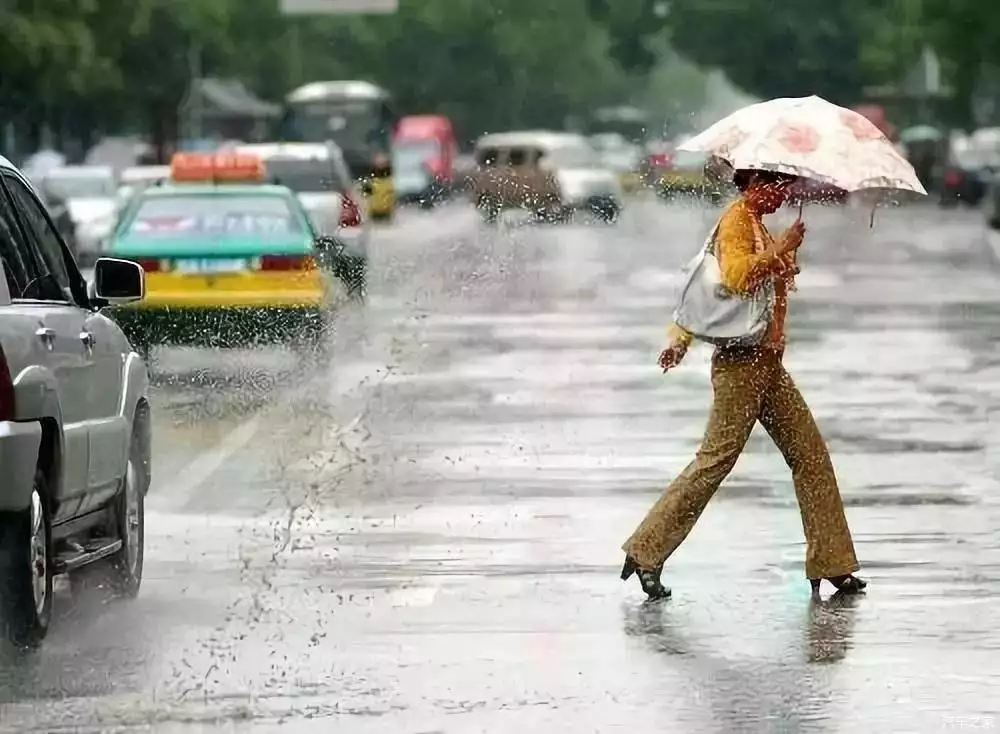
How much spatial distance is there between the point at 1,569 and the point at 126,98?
2623 inches

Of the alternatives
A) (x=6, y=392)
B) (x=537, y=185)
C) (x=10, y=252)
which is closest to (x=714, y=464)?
(x=10, y=252)

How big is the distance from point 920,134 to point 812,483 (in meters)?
82.6

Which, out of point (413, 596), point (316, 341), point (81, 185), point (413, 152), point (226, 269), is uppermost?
point (413, 596)

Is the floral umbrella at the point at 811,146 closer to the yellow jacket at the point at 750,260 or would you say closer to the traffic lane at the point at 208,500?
the yellow jacket at the point at 750,260

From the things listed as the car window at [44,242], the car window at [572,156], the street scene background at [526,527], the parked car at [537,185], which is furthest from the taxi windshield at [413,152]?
the car window at [44,242]

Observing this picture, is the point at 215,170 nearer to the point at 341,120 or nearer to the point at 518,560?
the point at 518,560

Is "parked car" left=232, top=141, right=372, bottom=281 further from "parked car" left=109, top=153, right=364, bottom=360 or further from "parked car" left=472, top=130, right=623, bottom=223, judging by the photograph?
"parked car" left=109, top=153, right=364, bottom=360

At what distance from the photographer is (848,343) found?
25.1 meters

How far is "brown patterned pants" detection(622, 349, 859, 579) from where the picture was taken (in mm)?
10547

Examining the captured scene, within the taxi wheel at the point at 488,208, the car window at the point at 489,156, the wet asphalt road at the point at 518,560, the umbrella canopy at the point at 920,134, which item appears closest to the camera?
the wet asphalt road at the point at 518,560

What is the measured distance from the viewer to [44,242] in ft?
34.4

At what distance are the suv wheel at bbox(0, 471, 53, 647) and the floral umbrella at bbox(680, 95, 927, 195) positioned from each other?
284 cm

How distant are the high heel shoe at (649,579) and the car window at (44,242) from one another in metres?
2.23

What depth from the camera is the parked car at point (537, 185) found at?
29.8 meters
